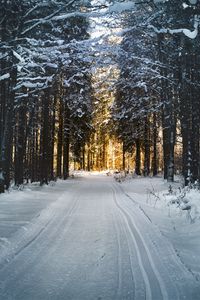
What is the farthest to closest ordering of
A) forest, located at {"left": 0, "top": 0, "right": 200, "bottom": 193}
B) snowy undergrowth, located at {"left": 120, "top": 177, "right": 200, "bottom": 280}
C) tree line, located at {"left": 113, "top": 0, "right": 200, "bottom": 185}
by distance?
tree line, located at {"left": 113, "top": 0, "right": 200, "bottom": 185} < forest, located at {"left": 0, "top": 0, "right": 200, "bottom": 193} < snowy undergrowth, located at {"left": 120, "top": 177, "right": 200, "bottom": 280}

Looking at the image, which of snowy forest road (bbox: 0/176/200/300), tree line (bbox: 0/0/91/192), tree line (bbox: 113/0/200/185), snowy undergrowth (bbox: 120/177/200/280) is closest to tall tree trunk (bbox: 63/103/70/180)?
tree line (bbox: 0/0/91/192)

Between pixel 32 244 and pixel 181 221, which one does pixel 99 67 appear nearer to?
pixel 181 221

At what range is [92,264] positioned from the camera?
307 inches

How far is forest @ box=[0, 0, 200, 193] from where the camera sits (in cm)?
1212

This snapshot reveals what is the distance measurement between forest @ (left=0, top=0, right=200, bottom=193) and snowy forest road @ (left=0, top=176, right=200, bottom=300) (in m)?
4.37

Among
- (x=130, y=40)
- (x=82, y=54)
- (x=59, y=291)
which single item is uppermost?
(x=130, y=40)

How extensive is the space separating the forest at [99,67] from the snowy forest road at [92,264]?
172 inches

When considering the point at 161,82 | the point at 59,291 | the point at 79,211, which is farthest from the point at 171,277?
the point at 161,82

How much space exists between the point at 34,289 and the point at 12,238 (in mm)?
3403

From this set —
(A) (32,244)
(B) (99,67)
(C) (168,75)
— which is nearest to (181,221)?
(A) (32,244)

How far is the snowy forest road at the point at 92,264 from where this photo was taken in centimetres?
625

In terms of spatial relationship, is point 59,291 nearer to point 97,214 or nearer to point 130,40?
point 97,214

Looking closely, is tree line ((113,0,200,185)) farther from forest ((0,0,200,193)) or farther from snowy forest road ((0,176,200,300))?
snowy forest road ((0,176,200,300))

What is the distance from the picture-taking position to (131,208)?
50.6ft
